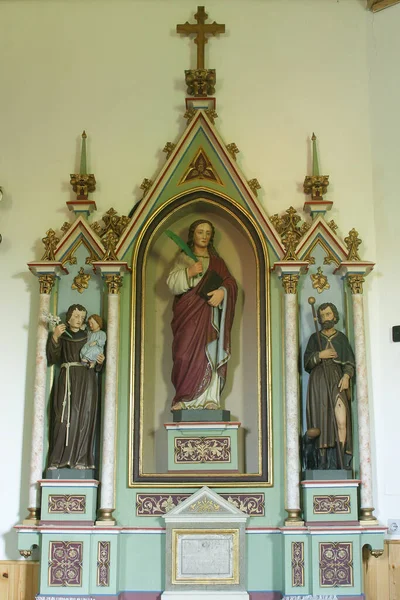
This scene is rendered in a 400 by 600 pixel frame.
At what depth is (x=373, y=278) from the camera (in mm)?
8523

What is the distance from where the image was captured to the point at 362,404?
26.0ft

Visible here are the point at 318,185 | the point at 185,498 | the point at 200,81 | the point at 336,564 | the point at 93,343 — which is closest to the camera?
the point at 336,564

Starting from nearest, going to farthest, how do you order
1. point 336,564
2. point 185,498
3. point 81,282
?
point 336,564, point 185,498, point 81,282

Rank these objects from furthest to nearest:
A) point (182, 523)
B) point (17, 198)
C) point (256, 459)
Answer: point (17, 198)
point (256, 459)
point (182, 523)

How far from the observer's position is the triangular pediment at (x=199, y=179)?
845cm

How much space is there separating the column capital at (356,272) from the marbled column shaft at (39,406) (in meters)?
2.64

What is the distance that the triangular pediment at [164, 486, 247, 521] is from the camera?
25.1ft

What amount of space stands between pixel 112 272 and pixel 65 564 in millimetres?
2486

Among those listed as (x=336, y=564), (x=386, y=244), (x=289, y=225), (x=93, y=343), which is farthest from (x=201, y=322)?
(x=336, y=564)

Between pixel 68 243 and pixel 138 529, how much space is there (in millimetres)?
2585

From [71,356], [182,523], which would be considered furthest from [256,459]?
[71,356]

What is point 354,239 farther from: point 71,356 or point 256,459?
point 71,356

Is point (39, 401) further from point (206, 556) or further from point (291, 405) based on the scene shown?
point (291, 405)

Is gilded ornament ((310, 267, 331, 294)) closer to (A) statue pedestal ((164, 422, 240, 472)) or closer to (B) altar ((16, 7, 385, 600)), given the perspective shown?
(B) altar ((16, 7, 385, 600))
